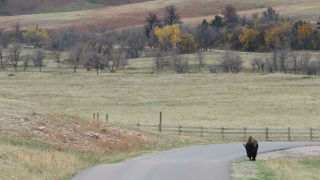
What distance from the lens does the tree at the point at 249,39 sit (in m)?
165

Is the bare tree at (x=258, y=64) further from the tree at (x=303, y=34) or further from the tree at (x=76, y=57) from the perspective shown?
the tree at (x=76, y=57)

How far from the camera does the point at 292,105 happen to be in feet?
225

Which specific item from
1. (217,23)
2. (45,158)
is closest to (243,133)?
(45,158)

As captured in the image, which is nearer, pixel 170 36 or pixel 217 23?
pixel 170 36

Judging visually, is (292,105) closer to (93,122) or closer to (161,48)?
(93,122)

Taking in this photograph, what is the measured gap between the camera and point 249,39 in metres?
166

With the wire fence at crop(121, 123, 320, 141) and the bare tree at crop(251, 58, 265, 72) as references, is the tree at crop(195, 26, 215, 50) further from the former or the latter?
the wire fence at crop(121, 123, 320, 141)

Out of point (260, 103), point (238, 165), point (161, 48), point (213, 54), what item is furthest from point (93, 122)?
point (161, 48)

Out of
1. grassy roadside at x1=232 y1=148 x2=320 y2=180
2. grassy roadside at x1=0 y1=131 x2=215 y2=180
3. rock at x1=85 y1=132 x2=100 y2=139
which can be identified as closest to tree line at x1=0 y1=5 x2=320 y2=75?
grassy roadside at x1=232 y1=148 x2=320 y2=180

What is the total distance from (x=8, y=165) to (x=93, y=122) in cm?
1350

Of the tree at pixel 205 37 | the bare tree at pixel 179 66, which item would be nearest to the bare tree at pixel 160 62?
the bare tree at pixel 179 66

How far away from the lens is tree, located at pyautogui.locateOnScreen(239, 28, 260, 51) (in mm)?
164875

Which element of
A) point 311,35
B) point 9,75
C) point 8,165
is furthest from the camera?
point 311,35

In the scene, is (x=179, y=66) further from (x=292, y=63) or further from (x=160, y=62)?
(x=292, y=63)
